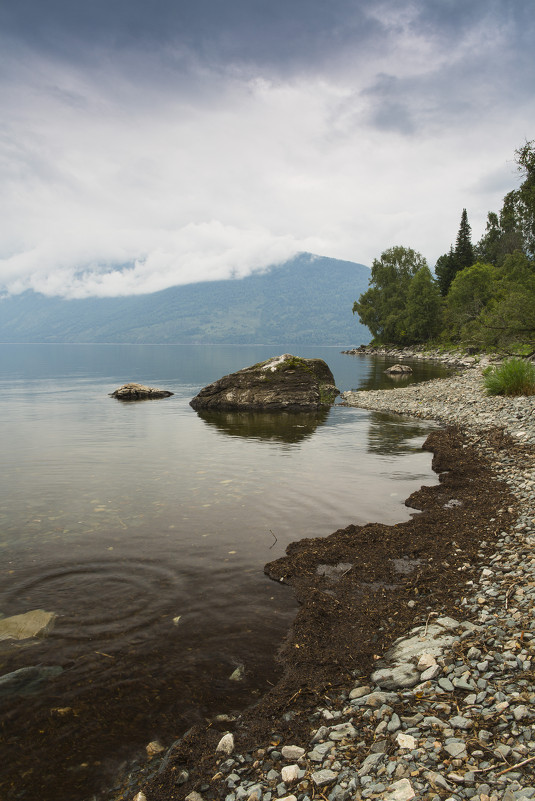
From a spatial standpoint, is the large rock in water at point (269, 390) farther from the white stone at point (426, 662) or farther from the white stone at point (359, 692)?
the white stone at point (359, 692)

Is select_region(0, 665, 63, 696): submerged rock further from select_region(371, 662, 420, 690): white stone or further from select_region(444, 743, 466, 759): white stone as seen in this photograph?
select_region(444, 743, 466, 759): white stone

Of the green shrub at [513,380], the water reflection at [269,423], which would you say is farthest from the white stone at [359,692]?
the green shrub at [513,380]

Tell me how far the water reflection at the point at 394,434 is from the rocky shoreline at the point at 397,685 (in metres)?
10.6

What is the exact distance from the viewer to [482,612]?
6.93 meters

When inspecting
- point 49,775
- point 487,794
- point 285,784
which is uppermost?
point 487,794

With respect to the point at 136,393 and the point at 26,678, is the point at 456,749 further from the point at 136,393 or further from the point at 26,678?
the point at 136,393

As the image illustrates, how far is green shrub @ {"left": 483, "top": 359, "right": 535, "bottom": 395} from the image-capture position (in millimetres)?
27859

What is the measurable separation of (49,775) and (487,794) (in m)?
4.46

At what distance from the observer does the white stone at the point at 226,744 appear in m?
5.11

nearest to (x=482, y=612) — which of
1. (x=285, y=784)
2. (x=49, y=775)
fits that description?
(x=285, y=784)

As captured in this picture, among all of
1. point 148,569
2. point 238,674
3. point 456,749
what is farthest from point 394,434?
point 456,749

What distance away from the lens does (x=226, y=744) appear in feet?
17.0

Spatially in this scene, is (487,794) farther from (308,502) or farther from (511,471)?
(511,471)

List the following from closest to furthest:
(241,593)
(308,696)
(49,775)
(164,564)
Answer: (49,775)
(308,696)
(241,593)
(164,564)
